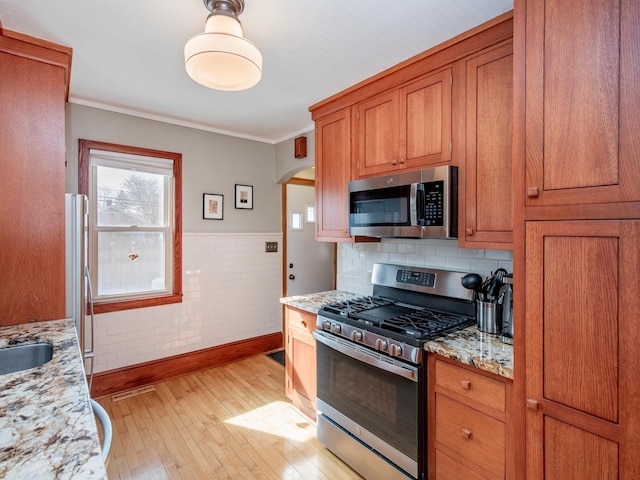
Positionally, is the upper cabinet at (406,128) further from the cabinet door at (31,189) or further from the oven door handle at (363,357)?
the cabinet door at (31,189)

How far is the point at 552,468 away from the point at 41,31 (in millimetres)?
3012

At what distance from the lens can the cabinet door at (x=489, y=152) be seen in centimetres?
168

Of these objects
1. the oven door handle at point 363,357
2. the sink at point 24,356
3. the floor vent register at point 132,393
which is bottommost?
the floor vent register at point 132,393

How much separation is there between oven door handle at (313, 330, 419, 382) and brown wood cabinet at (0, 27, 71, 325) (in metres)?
1.56

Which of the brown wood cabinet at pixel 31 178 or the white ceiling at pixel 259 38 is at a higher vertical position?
the white ceiling at pixel 259 38

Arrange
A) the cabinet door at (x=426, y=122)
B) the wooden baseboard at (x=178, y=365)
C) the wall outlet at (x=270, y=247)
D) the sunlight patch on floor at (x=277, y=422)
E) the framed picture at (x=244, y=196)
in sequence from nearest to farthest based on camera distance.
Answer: the cabinet door at (x=426, y=122)
the sunlight patch on floor at (x=277, y=422)
the wooden baseboard at (x=178, y=365)
the framed picture at (x=244, y=196)
the wall outlet at (x=270, y=247)

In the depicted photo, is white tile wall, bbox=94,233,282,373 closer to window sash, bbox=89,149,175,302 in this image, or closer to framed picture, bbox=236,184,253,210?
window sash, bbox=89,149,175,302

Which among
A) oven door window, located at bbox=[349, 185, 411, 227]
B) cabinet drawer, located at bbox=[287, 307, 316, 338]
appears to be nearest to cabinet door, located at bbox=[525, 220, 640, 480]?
oven door window, located at bbox=[349, 185, 411, 227]

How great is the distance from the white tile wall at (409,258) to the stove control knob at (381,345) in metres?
0.74

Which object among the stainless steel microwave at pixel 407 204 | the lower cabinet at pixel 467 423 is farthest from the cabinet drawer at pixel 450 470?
→ the stainless steel microwave at pixel 407 204

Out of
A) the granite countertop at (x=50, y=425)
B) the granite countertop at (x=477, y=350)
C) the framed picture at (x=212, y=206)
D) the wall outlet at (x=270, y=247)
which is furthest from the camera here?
the wall outlet at (x=270, y=247)

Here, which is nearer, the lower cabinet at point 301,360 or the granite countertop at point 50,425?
the granite countertop at point 50,425

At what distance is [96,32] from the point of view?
1.83 meters

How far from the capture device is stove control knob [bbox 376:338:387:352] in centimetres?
183
